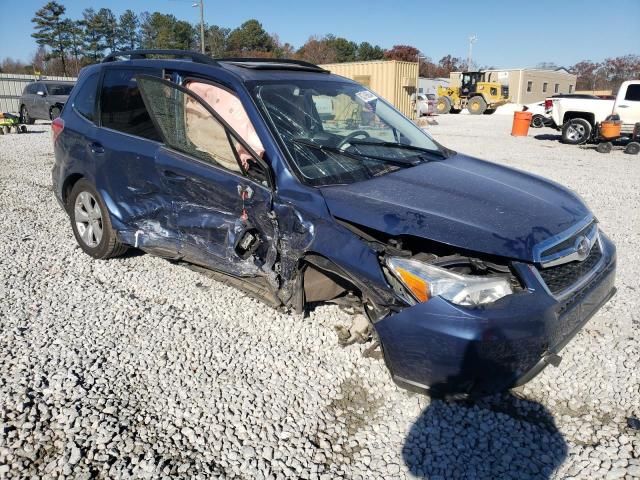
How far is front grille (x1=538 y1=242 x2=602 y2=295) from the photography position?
2590mm

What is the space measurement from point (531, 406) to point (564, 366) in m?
0.52

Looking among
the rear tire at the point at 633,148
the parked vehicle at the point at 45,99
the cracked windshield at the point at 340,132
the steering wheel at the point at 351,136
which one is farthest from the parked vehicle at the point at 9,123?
the rear tire at the point at 633,148

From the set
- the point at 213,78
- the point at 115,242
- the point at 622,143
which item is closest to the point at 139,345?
the point at 115,242

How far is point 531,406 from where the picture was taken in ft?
9.04

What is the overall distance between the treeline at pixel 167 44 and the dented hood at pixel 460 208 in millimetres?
52561

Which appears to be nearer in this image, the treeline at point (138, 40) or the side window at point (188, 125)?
the side window at point (188, 125)

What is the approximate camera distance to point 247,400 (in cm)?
276

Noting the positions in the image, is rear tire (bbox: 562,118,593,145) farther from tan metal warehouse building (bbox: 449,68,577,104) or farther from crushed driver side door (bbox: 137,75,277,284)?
tan metal warehouse building (bbox: 449,68,577,104)

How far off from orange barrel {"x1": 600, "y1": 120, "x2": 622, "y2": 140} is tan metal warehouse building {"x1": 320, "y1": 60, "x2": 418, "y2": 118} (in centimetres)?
785

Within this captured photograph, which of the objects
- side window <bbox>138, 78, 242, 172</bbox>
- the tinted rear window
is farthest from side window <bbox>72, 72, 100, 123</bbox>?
the tinted rear window

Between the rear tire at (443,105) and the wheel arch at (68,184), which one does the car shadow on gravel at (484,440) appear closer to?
the wheel arch at (68,184)

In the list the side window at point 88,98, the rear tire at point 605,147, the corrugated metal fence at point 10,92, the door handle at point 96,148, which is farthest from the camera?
the corrugated metal fence at point 10,92

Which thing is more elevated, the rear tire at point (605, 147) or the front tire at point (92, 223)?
the front tire at point (92, 223)

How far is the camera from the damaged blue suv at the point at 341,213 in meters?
2.44
